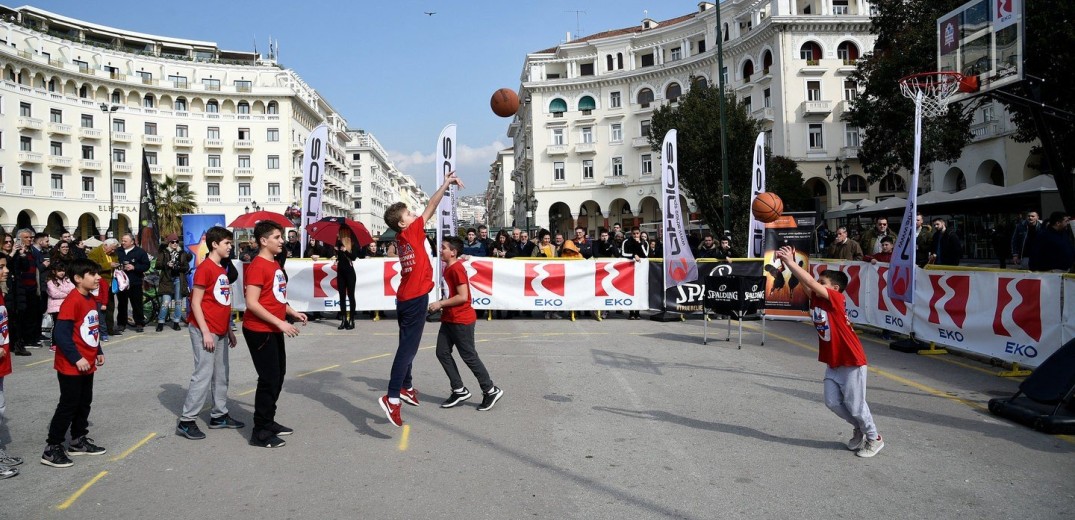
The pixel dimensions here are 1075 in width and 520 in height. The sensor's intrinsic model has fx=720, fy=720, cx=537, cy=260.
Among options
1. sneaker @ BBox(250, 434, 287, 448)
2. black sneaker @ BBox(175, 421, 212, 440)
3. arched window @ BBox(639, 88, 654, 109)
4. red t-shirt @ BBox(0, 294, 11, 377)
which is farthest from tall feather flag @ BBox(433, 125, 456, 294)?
arched window @ BBox(639, 88, 654, 109)

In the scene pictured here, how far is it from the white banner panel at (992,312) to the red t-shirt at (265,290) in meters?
8.41

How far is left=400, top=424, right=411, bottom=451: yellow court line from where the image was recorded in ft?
19.1

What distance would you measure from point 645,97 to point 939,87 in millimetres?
48967

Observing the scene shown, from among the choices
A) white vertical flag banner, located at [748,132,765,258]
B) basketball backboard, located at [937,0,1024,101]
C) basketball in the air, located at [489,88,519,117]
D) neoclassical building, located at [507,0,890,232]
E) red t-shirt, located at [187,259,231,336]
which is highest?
neoclassical building, located at [507,0,890,232]

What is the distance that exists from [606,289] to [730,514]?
1135cm

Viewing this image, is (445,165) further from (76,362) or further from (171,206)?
(171,206)

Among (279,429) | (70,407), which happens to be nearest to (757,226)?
(279,429)

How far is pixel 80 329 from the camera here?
5.57m

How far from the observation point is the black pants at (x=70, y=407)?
5410 mm

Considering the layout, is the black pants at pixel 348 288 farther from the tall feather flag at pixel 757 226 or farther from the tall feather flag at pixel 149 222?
the tall feather flag at pixel 757 226

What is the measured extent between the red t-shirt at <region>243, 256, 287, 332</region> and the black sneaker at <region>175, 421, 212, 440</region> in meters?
1.09

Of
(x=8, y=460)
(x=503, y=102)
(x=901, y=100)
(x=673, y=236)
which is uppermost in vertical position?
(x=901, y=100)

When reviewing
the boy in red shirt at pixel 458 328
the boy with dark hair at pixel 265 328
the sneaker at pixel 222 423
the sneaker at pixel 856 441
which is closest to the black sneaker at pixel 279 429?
the boy with dark hair at pixel 265 328

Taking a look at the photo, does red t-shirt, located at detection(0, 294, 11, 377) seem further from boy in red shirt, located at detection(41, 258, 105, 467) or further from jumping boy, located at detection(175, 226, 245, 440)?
jumping boy, located at detection(175, 226, 245, 440)
